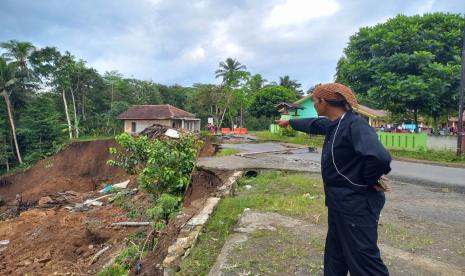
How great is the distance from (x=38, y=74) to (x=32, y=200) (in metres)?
21.0

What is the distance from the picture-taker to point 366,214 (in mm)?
2289

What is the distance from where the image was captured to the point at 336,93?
2.52 metres

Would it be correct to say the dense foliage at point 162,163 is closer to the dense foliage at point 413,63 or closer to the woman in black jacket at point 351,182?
the woman in black jacket at point 351,182

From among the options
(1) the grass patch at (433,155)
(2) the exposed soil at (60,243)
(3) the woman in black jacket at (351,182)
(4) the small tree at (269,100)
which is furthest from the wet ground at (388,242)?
(4) the small tree at (269,100)

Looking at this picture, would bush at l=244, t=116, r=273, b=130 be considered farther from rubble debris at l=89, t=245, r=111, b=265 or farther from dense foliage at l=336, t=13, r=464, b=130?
rubble debris at l=89, t=245, r=111, b=265

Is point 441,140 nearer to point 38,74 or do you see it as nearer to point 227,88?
point 227,88

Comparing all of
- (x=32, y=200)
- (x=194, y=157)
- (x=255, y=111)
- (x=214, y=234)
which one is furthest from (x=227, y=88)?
(x=214, y=234)

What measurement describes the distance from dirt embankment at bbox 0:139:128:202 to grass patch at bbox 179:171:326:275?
16168mm

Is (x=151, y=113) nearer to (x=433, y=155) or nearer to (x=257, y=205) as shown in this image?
(x=433, y=155)

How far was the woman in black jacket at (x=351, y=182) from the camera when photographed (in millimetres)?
2199

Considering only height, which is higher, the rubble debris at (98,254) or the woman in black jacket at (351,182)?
the woman in black jacket at (351,182)

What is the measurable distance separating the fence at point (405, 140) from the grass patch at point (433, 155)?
515mm

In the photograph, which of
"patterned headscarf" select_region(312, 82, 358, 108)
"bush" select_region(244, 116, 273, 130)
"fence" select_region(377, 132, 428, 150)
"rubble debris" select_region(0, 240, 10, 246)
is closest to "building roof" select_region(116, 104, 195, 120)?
"bush" select_region(244, 116, 273, 130)

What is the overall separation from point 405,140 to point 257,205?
1345cm
